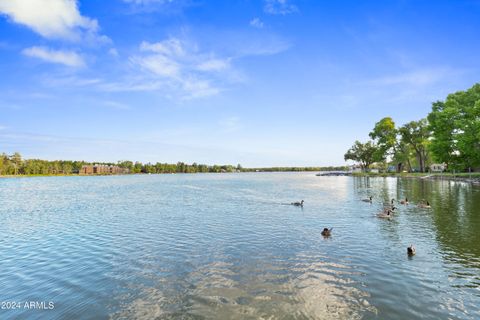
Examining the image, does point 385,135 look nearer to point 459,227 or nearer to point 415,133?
point 415,133

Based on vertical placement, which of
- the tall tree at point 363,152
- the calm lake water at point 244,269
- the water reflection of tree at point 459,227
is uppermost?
the tall tree at point 363,152

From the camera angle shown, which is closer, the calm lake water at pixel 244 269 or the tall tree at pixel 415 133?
the calm lake water at pixel 244 269

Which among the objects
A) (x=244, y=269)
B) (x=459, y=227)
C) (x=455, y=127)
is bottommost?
(x=244, y=269)

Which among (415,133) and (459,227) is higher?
(415,133)

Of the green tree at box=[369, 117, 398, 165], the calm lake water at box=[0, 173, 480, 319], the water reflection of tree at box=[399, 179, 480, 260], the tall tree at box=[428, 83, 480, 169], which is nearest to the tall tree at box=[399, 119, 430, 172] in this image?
the green tree at box=[369, 117, 398, 165]

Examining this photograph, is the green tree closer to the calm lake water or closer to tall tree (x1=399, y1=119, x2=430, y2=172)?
tall tree (x1=399, y1=119, x2=430, y2=172)

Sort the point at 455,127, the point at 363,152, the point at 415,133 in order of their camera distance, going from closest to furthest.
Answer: the point at 455,127 < the point at 415,133 < the point at 363,152

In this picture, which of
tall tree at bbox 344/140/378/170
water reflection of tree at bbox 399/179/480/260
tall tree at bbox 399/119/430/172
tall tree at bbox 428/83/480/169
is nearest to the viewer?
water reflection of tree at bbox 399/179/480/260

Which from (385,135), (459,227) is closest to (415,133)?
(385,135)

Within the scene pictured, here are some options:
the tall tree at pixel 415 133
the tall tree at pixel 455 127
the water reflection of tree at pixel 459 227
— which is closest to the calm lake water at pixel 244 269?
the water reflection of tree at pixel 459 227

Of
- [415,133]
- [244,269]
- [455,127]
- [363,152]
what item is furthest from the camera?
[363,152]

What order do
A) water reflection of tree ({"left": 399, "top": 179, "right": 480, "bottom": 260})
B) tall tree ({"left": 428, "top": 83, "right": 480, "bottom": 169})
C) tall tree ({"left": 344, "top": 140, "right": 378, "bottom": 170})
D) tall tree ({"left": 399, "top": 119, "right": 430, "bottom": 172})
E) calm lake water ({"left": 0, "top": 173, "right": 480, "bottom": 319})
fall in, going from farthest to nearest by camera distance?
tall tree ({"left": 344, "top": 140, "right": 378, "bottom": 170}) < tall tree ({"left": 399, "top": 119, "right": 430, "bottom": 172}) < tall tree ({"left": 428, "top": 83, "right": 480, "bottom": 169}) < water reflection of tree ({"left": 399, "top": 179, "right": 480, "bottom": 260}) < calm lake water ({"left": 0, "top": 173, "right": 480, "bottom": 319})

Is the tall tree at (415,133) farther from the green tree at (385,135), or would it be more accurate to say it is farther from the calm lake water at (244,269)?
the calm lake water at (244,269)

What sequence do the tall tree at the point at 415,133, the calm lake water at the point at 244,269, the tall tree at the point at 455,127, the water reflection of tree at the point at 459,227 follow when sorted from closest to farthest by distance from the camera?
the calm lake water at the point at 244,269
the water reflection of tree at the point at 459,227
the tall tree at the point at 455,127
the tall tree at the point at 415,133
